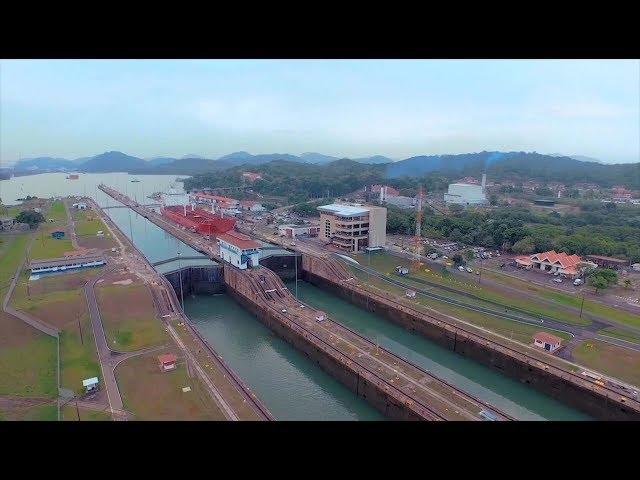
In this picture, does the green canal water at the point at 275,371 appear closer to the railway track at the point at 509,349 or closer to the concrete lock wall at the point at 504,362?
the concrete lock wall at the point at 504,362

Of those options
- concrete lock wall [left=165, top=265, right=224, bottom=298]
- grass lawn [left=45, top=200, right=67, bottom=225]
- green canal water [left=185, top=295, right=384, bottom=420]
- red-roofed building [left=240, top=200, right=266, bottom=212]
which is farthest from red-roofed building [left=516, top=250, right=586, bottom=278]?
grass lawn [left=45, top=200, right=67, bottom=225]

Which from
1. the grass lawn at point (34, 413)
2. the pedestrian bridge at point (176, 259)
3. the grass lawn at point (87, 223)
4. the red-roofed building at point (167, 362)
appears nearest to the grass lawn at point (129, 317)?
the red-roofed building at point (167, 362)

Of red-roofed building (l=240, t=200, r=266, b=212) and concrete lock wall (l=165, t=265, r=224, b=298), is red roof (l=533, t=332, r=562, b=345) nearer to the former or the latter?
concrete lock wall (l=165, t=265, r=224, b=298)

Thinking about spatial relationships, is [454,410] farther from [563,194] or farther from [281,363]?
[563,194]

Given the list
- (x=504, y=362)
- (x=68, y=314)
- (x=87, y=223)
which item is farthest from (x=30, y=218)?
(x=504, y=362)

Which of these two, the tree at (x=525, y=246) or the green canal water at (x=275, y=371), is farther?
the tree at (x=525, y=246)
